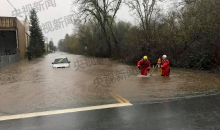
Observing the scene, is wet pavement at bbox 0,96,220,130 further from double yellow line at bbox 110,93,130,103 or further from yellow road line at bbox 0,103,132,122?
double yellow line at bbox 110,93,130,103

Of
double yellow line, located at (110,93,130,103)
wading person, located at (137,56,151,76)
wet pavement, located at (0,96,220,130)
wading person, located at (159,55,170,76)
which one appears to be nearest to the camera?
wet pavement, located at (0,96,220,130)

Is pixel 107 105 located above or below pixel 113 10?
below

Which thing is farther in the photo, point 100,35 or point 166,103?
point 100,35

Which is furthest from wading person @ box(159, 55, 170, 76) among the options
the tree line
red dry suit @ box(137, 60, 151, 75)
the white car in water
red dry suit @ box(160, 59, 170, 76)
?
the white car in water

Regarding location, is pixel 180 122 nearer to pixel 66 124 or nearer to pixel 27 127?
pixel 66 124

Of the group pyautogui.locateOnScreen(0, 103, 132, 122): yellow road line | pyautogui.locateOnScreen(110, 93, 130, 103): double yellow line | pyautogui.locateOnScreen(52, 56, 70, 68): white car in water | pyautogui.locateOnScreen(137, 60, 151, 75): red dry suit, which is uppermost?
pyautogui.locateOnScreen(137, 60, 151, 75): red dry suit

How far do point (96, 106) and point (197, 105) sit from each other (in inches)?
119

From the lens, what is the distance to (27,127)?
463cm

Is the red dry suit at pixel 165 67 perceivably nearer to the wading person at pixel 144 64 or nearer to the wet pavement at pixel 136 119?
the wading person at pixel 144 64

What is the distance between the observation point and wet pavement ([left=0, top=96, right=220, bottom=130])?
4559 millimetres

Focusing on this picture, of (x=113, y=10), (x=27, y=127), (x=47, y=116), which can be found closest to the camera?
(x=27, y=127)

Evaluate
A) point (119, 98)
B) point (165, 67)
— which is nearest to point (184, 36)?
point (165, 67)

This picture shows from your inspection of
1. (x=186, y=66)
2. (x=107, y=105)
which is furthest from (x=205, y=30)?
(x=107, y=105)

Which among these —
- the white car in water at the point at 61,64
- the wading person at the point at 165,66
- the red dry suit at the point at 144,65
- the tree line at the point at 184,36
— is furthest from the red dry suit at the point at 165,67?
the white car in water at the point at 61,64
